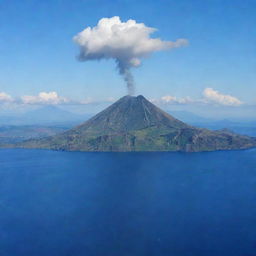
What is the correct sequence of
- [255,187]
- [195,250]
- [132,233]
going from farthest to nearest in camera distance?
[255,187]
[132,233]
[195,250]

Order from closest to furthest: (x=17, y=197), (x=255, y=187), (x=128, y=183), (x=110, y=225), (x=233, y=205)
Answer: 1. (x=110, y=225)
2. (x=233, y=205)
3. (x=17, y=197)
4. (x=255, y=187)
5. (x=128, y=183)

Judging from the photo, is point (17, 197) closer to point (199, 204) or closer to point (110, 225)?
point (110, 225)

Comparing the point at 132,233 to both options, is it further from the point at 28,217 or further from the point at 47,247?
the point at 28,217

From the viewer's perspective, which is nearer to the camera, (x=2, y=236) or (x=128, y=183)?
(x=2, y=236)

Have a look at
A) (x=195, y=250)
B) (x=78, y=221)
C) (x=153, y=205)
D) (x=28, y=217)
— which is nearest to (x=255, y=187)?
(x=153, y=205)

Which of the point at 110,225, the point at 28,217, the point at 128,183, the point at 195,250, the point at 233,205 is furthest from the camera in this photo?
the point at 128,183

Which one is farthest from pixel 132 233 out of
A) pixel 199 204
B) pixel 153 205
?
pixel 199 204
